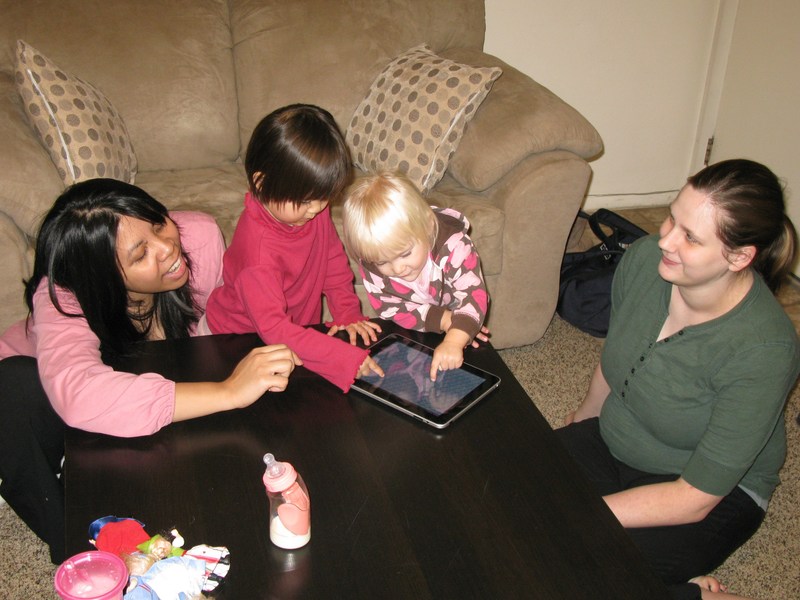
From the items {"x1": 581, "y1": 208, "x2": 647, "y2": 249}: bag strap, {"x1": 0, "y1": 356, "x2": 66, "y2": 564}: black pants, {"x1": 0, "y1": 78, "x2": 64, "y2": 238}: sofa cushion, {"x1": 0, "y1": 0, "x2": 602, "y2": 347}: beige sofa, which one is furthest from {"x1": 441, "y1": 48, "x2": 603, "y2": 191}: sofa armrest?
{"x1": 0, "y1": 356, "x2": 66, "y2": 564}: black pants

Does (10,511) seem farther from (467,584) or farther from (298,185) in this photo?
(467,584)

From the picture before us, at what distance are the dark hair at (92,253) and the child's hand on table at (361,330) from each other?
398 mm

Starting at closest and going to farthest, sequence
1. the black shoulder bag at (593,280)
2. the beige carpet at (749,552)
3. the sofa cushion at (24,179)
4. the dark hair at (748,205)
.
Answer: the dark hair at (748,205) → the beige carpet at (749,552) → the sofa cushion at (24,179) → the black shoulder bag at (593,280)

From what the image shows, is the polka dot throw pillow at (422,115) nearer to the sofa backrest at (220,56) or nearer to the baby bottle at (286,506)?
the sofa backrest at (220,56)

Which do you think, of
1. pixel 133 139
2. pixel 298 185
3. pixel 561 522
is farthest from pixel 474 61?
pixel 561 522

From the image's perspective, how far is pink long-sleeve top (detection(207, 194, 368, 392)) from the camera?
4.03 ft

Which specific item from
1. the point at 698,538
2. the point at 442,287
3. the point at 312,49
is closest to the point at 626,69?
the point at 312,49

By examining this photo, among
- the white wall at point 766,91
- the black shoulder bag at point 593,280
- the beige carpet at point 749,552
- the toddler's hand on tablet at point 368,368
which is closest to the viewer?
the toddler's hand on tablet at point 368,368

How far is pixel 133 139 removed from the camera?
228cm

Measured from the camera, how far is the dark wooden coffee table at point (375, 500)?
34.9 inches

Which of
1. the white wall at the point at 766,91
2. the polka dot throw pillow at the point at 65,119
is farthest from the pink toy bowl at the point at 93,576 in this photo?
the white wall at the point at 766,91

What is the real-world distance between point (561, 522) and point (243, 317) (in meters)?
0.79

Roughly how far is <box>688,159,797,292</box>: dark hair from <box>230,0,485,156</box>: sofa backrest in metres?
1.55

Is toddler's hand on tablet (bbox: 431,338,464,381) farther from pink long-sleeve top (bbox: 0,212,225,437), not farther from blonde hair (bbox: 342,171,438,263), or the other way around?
pink long-sleeve top (bbox: 0,212,225,437)
